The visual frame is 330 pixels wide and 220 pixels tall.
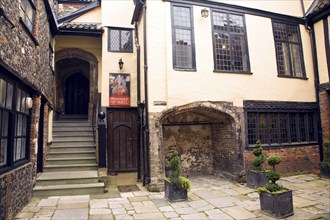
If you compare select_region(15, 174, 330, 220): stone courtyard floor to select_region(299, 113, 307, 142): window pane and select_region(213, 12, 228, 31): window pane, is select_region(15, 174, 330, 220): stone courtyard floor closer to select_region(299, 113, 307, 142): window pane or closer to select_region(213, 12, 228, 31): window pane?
select_region(299, 113, 307, 142): window pane

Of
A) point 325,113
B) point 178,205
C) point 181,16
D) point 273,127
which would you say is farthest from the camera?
point 325,113

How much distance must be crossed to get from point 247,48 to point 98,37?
641 centimetres

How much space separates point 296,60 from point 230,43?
10.4 ft

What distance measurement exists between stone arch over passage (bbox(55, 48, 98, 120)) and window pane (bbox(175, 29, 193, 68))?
15.6 ft

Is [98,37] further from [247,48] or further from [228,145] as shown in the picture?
[228,145]

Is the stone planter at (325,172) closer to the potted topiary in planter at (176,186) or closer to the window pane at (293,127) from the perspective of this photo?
the window pane at (293,127)

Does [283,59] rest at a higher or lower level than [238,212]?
higher

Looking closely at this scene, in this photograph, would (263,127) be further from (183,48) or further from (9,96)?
(9,96)

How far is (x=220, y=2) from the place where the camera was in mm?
8312

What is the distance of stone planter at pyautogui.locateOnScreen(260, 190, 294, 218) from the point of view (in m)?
4.93

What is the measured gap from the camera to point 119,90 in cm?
962

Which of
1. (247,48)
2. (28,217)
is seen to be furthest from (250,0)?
(28,217)

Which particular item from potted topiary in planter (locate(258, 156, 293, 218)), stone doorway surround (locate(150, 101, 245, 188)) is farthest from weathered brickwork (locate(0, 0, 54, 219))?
potted topiary in planter (locate(258, 156, 293, 218))

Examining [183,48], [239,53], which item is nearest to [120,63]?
[183,48]
